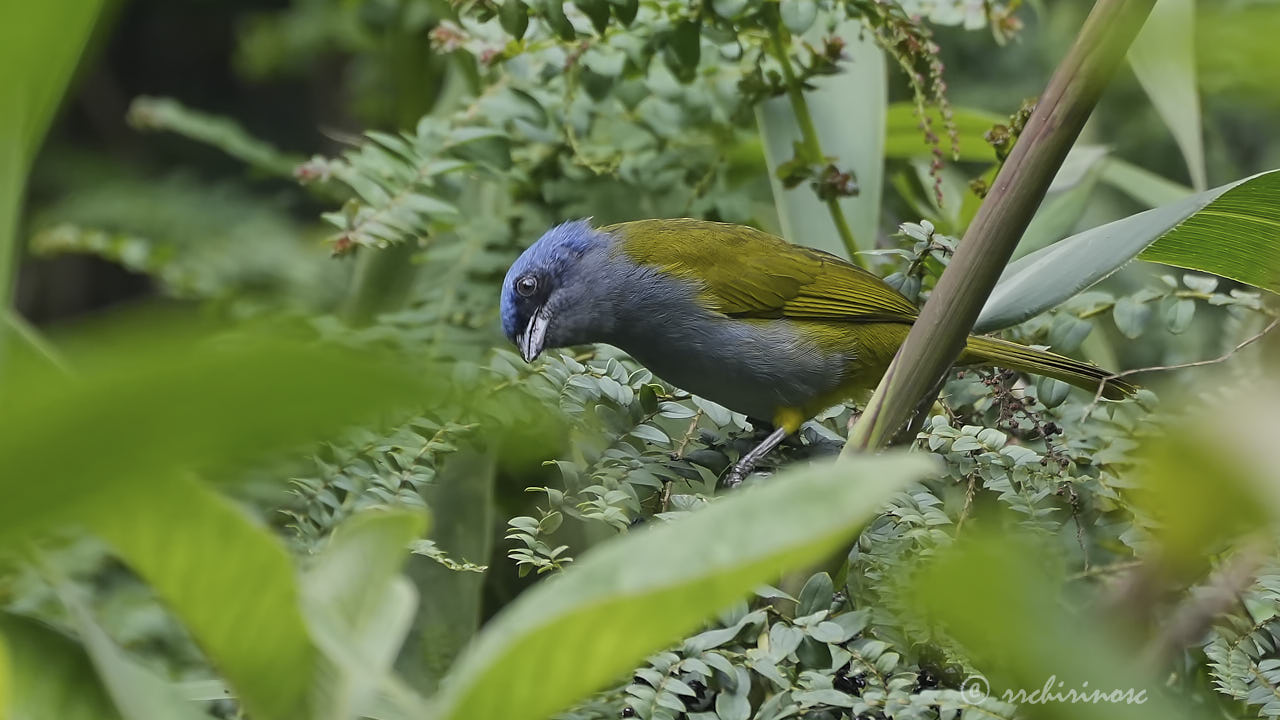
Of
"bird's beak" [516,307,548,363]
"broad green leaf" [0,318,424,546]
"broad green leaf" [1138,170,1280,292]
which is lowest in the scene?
"bird's beak" [516,307,548,363]

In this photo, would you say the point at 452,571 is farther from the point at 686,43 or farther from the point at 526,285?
the point at 686,43

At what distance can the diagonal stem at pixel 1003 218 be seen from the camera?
882 mm

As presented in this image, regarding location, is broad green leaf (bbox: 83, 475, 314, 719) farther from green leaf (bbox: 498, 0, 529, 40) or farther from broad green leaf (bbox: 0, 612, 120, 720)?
green leaf (bbox: 498, 0, 529, 40)

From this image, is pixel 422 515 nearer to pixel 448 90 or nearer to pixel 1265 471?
pixel 1265 471

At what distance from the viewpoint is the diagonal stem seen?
0.88 metres

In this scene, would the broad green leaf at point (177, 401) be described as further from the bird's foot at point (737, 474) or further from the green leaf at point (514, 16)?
the green leaf at point (514, 16)

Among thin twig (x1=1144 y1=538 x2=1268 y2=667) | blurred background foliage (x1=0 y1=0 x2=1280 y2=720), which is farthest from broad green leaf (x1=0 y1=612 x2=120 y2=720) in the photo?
thin twig (x1=1144 y1=538 x2=1268 y2=667)

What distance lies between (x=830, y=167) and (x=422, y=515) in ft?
4.55

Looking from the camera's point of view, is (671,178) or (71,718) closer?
(71,718)

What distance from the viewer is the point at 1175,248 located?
3.74ft

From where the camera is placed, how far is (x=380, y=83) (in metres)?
3.21

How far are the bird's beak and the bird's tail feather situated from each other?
2.08 feet

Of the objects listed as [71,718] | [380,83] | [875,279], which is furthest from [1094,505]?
[380,83]

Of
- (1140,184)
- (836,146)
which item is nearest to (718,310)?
(836,146)
